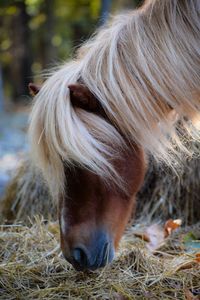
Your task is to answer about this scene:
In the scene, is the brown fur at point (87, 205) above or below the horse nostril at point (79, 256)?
above

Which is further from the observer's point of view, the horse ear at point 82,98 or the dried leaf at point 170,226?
the dried leaf at point 170,226

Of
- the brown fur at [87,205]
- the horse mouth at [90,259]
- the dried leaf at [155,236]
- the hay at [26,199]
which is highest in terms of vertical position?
the brown fur at [87,205]

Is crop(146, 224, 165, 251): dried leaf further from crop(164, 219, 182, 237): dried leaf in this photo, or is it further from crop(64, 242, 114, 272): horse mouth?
crop(64, 242, 114, 272): horse mouth

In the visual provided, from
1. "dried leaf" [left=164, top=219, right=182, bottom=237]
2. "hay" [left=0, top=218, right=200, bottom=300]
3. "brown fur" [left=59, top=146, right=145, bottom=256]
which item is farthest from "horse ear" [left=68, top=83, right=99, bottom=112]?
"dried leaf" [left=164, top=219, right=182, bottom=237]

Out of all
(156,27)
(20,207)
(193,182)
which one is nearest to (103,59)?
(156,27)

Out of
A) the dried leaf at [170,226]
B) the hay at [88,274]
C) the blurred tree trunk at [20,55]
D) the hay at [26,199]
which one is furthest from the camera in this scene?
the blurred tree trunk at [20,55]

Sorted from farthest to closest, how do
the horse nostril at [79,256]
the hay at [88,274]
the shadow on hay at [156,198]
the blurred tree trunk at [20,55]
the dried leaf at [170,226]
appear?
1. the blurred tree trunk at [20,55]
2. the shadow on hay at [156,198]
3. the dried leaf at [170,226]
4. the hay at [88,274]
5. the horse nostril at [79,256]

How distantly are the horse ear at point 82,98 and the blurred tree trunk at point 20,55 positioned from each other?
9.51 meters

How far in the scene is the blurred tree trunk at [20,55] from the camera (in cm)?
1213

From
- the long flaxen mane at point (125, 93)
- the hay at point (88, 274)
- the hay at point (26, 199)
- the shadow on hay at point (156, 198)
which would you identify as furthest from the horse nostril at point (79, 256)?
the hay at point (26, 199)

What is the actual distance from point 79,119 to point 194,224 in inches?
58.2

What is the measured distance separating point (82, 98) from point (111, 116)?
0.46ft

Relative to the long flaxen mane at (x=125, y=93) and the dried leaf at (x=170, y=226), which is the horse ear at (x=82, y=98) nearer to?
the long flaxen mane at (x=125, y=93)

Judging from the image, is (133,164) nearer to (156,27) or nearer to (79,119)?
(79,119)
